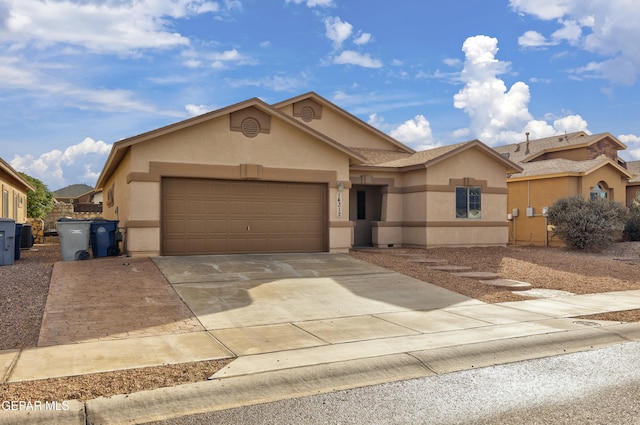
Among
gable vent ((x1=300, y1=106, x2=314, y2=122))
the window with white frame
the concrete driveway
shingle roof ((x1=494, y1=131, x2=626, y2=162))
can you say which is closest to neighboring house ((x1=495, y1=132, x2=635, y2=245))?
the window with white frame

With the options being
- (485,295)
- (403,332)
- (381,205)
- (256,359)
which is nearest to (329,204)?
(381,205)

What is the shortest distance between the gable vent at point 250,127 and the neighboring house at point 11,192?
11.0 meters

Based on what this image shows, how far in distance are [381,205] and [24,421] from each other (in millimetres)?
16883

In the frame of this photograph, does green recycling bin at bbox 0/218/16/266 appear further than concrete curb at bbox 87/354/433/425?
Yes

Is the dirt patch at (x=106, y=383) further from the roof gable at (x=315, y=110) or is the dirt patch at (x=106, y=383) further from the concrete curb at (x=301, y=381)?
the roof gable at (x=315, y=110)

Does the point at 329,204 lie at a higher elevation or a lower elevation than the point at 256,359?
higher

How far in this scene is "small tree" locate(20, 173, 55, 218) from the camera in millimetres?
42031

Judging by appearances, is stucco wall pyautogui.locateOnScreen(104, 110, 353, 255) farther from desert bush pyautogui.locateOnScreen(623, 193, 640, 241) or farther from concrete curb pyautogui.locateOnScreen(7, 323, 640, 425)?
desert bush pyautogui.locateOnScreen(623, 193, 640, 241)

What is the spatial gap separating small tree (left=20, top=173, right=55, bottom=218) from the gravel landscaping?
2892 cm

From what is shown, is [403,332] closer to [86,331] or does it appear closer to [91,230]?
[86,331]

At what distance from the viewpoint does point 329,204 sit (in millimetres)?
17250

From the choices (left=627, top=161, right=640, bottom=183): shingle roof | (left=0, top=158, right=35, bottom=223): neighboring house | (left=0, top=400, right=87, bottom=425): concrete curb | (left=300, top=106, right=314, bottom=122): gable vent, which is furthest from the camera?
(left=627, top=161, right=640, bottom=183): shingle roof

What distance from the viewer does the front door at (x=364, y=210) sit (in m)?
20.8

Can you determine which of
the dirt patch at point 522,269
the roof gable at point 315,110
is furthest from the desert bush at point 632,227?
the roof gable at point 315,110
